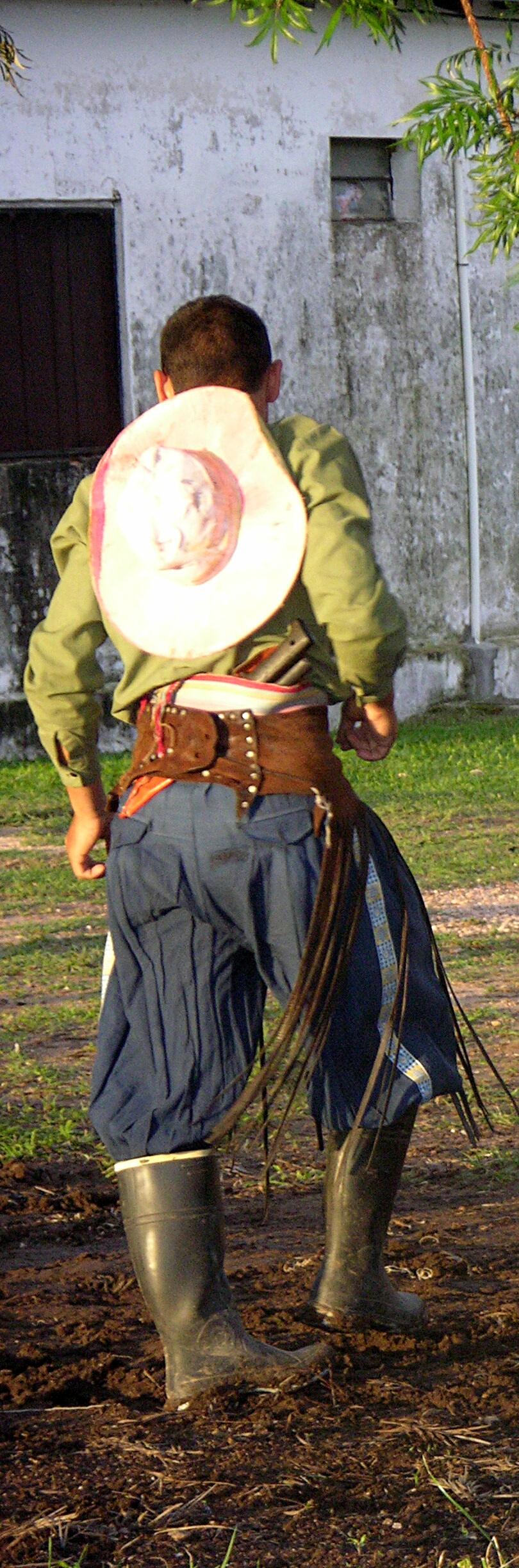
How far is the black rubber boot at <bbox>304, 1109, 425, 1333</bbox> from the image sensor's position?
2996mm

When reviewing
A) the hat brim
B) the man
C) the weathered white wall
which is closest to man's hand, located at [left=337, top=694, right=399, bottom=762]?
the man

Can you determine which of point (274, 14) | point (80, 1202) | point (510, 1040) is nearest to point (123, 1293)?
point (80, 1202)

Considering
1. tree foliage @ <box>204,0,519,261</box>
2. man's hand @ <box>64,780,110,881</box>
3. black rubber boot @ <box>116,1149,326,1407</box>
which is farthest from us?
tree foliage @ <box>204,0,519,261</box>

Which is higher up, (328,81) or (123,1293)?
(328,81)

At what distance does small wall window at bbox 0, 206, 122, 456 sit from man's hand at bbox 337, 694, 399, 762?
895cm

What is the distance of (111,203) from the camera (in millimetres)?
11547

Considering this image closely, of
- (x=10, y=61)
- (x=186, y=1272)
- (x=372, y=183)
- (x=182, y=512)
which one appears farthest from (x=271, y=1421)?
(x=372, y=183)

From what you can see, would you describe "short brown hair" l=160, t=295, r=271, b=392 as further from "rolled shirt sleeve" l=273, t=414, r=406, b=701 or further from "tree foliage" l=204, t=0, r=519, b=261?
"tree foliage" l=204, t=0, r=519, b=261

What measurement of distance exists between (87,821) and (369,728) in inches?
19.8

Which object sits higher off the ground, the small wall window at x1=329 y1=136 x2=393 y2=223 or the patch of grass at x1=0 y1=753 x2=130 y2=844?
the small wall window at x1=329 y1=136 x2=393 y2=223

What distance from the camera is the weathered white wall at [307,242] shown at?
37.3 ft

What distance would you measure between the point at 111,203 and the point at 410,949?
9477 mm

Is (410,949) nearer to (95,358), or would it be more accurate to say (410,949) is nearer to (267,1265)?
(267,1265)

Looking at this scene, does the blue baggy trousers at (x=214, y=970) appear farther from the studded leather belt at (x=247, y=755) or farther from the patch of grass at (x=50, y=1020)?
the patch of grass at (x=50, y=1020)
